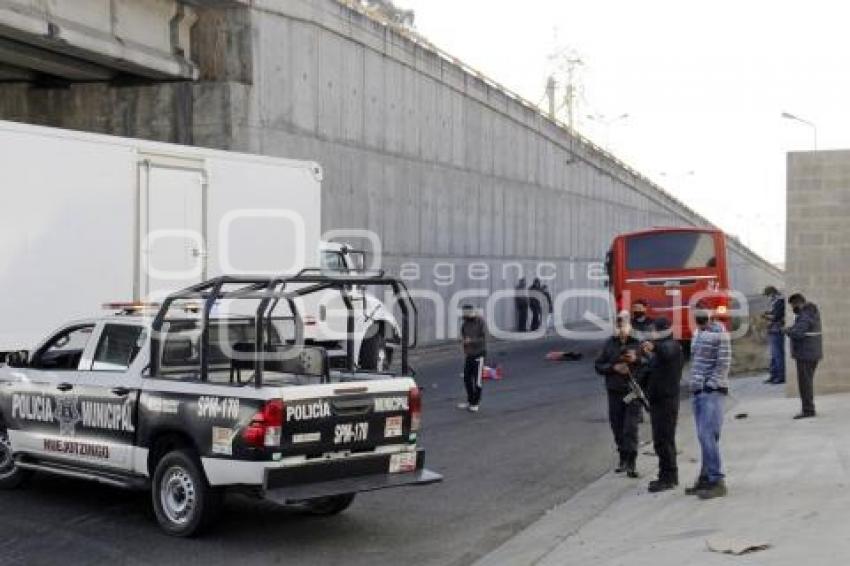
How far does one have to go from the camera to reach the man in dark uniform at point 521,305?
37719mm

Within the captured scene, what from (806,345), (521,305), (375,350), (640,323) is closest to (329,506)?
(640,323)

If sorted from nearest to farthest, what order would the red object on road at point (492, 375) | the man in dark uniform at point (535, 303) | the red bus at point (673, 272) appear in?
the red object on road at point (492, 375) → the red bus at point (673, 272) → the man in dark uniform at point (535, 303)

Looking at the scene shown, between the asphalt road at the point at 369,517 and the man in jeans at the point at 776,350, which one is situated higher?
the man in jeans at the point at 776,350

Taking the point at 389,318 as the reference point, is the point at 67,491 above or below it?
below

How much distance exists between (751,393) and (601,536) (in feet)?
34.8

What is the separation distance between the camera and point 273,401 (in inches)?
304

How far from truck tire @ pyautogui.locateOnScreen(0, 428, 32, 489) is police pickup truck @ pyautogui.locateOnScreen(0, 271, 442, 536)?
0.01 meters

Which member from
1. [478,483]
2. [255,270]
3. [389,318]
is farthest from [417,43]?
[478,483]

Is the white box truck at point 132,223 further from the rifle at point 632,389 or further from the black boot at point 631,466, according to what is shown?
the black boot at point 631,466

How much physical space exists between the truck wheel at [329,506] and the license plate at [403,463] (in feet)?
2.40

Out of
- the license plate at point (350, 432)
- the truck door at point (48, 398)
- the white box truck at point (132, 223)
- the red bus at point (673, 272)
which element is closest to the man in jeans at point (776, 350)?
the red bus at point (673, 272)

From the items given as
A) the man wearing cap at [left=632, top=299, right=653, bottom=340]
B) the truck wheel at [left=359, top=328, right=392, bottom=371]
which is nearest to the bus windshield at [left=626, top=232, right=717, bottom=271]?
the truck wheel at [left=359, top=328, right=392, bottom=371]

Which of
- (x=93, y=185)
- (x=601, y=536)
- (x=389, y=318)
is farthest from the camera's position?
(x=389, y=318)

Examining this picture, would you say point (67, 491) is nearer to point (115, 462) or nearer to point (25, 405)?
point (25, 405)
